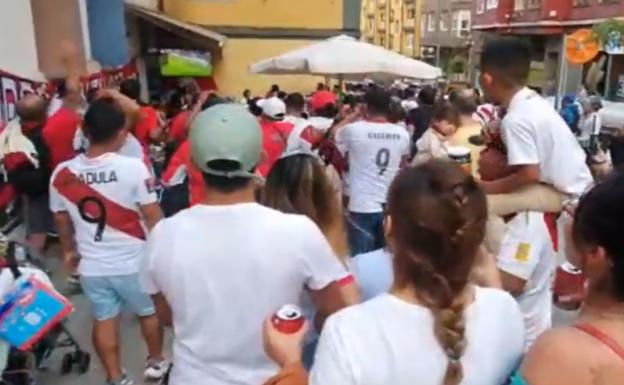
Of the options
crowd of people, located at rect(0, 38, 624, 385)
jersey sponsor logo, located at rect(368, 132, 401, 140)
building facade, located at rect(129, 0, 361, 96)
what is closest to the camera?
crowd of people, located at rect(0, 38, 624, 385)

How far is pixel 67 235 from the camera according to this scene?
14.8 ft

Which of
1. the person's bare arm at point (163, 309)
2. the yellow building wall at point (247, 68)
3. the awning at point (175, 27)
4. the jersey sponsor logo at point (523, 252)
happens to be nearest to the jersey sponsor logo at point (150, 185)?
the person's bare arm at point (163, 309)

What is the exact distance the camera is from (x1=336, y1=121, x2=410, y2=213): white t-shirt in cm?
608

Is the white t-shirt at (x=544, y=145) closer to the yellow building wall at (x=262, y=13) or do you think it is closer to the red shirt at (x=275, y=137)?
the red shirt at (x=275, y=137)

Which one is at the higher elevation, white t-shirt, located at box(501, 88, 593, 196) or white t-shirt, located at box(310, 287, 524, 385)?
white t-shirt, located at box(501, 88, 593, 196)

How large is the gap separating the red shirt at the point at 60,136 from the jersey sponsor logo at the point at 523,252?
4.41 metres

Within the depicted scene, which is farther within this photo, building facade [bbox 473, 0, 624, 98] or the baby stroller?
building facade [bbox 473, 0, 624, 98]

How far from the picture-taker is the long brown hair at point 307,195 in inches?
114

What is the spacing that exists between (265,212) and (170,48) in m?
18.3

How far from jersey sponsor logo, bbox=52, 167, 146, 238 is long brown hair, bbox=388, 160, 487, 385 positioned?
266 cm

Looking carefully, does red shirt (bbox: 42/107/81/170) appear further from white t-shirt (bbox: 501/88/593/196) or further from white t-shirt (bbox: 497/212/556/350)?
white t-shirt (bbox: 497/212/556/350)

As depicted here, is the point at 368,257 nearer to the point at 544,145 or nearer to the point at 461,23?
the point at 544,145

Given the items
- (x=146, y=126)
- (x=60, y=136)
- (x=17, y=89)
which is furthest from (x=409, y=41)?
(x=60, y=136)

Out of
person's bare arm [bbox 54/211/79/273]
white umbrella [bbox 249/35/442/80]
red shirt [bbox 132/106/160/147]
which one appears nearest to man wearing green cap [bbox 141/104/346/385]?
person's bare arm [bbox 54/211/79/273]
